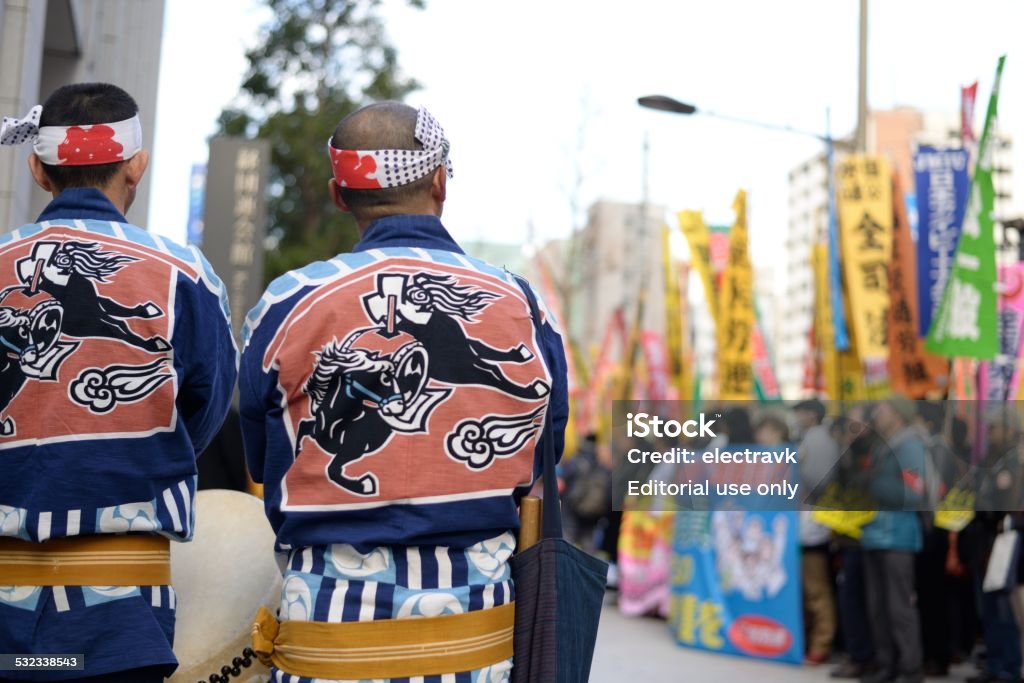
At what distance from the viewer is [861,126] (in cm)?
1320

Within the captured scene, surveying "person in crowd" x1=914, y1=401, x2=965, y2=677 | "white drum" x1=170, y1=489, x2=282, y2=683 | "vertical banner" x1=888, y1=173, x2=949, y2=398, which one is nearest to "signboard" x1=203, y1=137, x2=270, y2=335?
"vertical banner" x1=888, y1=173, x2=949, y2=398

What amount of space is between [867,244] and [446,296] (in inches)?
397

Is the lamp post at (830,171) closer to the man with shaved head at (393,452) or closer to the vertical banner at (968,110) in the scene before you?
the vertical banner at (968,110)

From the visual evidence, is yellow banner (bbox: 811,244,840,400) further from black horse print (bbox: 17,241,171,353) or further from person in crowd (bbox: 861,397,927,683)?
black horse print (bbox: 17,241,171,353)

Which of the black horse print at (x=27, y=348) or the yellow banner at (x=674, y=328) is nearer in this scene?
the black horse print at (x=27, y=348)

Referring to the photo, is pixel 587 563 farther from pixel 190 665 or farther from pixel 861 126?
pixel 861 126

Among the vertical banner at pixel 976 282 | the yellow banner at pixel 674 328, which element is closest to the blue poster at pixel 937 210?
the vertical banner at pixel 976 282

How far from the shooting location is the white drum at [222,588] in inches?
104

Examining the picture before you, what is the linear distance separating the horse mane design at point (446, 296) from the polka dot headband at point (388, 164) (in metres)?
0.24

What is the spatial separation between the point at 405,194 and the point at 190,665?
115 cm

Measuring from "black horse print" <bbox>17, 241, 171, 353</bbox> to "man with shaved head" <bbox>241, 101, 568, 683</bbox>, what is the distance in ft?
0.80

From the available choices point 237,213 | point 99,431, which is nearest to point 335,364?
point 99,431

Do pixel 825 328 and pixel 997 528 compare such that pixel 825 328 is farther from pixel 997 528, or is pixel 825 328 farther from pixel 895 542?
pixel 895 542

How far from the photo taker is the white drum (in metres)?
2.64
